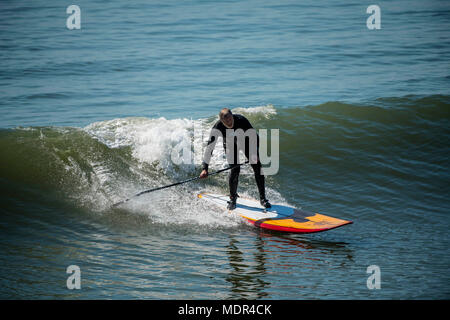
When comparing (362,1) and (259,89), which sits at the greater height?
(362,1)

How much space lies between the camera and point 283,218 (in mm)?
6703

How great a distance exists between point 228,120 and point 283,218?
5.51 ft

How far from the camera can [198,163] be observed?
9.52 m

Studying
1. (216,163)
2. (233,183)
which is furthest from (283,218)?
(216,163)

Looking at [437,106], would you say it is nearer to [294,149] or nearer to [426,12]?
[294,149]

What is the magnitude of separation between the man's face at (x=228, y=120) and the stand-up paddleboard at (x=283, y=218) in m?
1.46

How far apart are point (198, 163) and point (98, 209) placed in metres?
2.72

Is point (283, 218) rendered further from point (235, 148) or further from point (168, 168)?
point (168, 168)

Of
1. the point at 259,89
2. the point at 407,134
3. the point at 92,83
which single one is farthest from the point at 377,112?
the point at 92,83

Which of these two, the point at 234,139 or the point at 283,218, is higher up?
the point at 234,139

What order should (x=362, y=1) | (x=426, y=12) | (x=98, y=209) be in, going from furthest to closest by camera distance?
(x=362, y=1)
(x=426, y=12)
(x=98, y=209)

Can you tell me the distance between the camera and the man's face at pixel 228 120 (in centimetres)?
627

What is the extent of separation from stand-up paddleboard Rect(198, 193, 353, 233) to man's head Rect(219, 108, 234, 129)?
146 cm

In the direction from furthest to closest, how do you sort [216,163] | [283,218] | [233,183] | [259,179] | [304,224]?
[216,163]
[233,183]
[259,179]
[283,218]
[304,224]
